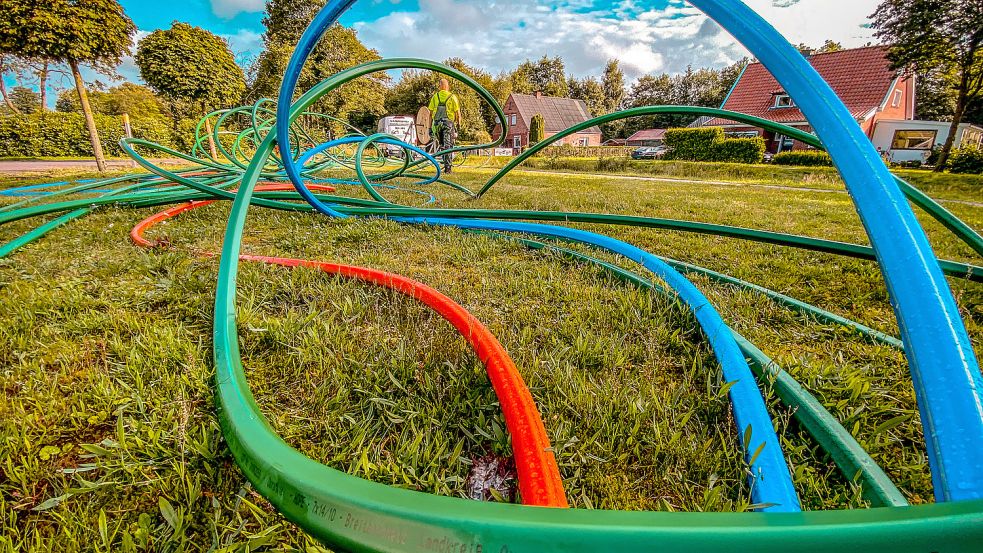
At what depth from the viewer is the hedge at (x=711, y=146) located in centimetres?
Answer: 1722

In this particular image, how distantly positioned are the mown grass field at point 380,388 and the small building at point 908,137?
28081 mm

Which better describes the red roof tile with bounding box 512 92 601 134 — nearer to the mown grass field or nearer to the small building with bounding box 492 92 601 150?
the small building with bounding box 492 92 601 150

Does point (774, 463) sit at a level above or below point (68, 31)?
below

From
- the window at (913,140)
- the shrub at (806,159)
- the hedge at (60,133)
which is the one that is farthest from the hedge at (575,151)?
the hedge at (60,133)

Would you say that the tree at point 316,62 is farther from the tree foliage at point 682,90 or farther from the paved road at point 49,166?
the tree foliage at point 682,90

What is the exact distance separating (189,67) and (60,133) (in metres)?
9.08

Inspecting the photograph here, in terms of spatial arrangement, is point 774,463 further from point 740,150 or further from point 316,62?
point 316,62

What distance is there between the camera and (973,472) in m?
0.49

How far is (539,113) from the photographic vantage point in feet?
121

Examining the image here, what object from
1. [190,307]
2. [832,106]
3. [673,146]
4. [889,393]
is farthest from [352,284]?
[673,146]

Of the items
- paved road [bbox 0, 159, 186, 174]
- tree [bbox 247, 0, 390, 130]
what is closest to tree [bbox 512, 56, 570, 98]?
tree [bbox 247, 0, 390, 130]

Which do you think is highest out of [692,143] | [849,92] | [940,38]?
[849,92]

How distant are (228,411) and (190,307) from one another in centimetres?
103

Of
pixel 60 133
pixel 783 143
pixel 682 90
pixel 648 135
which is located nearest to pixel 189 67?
pixel 60 133
